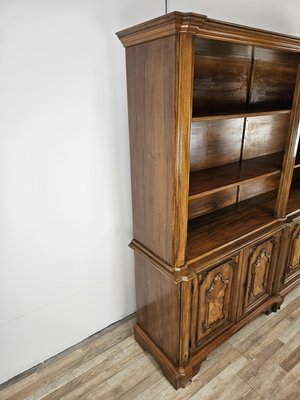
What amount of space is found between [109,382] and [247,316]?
0.94 meters

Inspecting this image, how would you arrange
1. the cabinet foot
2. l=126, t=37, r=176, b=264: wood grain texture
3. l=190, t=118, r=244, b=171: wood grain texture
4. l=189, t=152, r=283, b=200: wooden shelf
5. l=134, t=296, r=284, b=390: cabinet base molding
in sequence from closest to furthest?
l=126, t=37, r=176, b=264: wood grain texture, l=189, t=152, r=283, b=200: wooden shelf, l=134, t=296, r=284, b=390: cabinet base molding, l=190, t=118, r=244, b=171: wood grain texture, the cabinet foot

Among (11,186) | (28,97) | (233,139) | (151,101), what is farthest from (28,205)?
(233,139)

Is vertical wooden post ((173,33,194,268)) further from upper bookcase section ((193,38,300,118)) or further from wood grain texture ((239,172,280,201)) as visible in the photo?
wood grain texture ((239,172,280,201))

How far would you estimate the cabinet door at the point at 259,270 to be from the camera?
5.35ft

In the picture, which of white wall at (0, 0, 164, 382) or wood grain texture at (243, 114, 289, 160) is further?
wood grain texture at (243, 114, 289, 160)

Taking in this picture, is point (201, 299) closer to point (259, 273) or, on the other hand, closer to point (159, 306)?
point (159, 306)

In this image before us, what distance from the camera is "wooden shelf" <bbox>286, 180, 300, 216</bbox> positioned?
73.3 inches

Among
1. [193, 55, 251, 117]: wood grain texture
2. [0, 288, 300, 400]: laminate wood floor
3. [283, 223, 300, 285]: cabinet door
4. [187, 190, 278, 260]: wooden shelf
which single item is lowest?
[0, 288, 300, 400]: laminate wood floor

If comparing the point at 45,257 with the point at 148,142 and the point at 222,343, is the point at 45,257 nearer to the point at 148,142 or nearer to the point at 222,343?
the point at 148,142

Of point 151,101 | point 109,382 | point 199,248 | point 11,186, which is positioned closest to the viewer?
point 151,101

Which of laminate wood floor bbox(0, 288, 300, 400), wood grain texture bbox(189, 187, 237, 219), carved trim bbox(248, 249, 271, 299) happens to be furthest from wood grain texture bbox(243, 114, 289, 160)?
laminate wood floor bbox(0, 288, 300, 400)

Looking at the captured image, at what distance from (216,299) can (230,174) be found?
28.6 inches

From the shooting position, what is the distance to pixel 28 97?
1218 millimetres

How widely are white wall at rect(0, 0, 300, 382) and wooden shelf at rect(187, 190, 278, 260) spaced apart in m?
0.46
